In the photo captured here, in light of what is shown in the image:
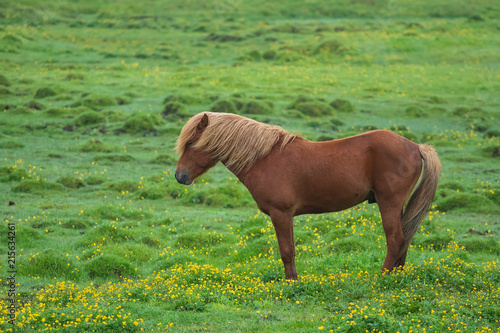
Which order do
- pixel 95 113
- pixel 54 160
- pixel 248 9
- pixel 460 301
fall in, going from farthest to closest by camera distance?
pixel 248 9, pixel 95 113, pixel 54 160, pixel 460 301

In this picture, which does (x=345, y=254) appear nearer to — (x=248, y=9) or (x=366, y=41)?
(x=366, y=41)

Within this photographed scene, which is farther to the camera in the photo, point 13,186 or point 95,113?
point 95,113

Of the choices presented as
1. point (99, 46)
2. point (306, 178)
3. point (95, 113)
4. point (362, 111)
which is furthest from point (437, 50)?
point (306, 178)

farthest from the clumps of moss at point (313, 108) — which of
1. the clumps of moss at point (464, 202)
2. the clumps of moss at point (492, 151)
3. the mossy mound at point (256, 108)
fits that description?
the clumps of moss at point (464, 202)

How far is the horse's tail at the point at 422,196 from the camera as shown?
9.67 meters

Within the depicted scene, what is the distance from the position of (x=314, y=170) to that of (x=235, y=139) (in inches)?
53.8

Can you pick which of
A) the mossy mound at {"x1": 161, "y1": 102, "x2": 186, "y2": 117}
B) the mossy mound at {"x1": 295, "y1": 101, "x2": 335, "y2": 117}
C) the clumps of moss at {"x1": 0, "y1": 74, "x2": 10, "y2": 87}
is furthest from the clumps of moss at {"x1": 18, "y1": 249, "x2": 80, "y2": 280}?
the clumps of moss at {"x1": 0, "y1": 74, "x2": 10, "y2": 87}

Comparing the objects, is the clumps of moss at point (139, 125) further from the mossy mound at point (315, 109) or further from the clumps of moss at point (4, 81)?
the clumps of moss at point (4, 81)

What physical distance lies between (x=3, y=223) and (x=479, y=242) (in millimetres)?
10624

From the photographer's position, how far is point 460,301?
27.6 ft

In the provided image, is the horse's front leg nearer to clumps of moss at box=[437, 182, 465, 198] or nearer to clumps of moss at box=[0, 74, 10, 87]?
clumps of moss at box=[437, 182, 465, 198]

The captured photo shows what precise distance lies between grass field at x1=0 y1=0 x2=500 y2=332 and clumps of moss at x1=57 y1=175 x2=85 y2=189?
70 mm

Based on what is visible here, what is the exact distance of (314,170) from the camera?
956cm

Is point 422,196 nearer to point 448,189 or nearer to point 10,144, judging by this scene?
point 448,189
